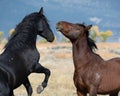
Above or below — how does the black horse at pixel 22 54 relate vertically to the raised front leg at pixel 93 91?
above

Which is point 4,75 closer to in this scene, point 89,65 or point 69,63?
point 89,65

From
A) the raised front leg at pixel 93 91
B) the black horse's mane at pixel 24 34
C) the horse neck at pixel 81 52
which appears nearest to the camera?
the black horse's mane at pixel 24 34

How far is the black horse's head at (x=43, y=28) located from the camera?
9828 mm

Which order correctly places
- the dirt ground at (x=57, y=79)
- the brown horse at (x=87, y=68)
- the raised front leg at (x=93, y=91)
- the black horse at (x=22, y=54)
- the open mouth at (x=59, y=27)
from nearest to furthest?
1. the black horse at (x=22, y=54)
2. the raised front leg at (x=93, y=91)
3. the brown horse at (x=87, y=68)
4. the open mouth at (x=59, y=27)
5. the dirt ground at (x=57, y=79)

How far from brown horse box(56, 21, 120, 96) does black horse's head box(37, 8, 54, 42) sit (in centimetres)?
37

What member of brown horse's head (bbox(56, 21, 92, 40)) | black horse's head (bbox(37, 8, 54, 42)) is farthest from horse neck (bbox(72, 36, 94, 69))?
black horse's head (bbox(37, 8, 54, 42))

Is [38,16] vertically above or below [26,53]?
above

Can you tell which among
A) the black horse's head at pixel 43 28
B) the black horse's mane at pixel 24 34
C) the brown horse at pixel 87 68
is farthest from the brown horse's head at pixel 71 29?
the black horse's mane at pixel 24 34

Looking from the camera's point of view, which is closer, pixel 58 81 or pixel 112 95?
pixel 112 95

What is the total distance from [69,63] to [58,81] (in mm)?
8905

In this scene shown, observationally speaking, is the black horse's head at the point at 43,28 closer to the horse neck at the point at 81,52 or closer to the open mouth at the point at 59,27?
the open mouth at the point at 59,27

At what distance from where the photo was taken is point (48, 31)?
394 inches

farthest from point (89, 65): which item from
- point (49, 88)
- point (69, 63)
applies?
point (69, 63)

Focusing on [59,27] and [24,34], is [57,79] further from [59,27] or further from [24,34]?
[24,34]
